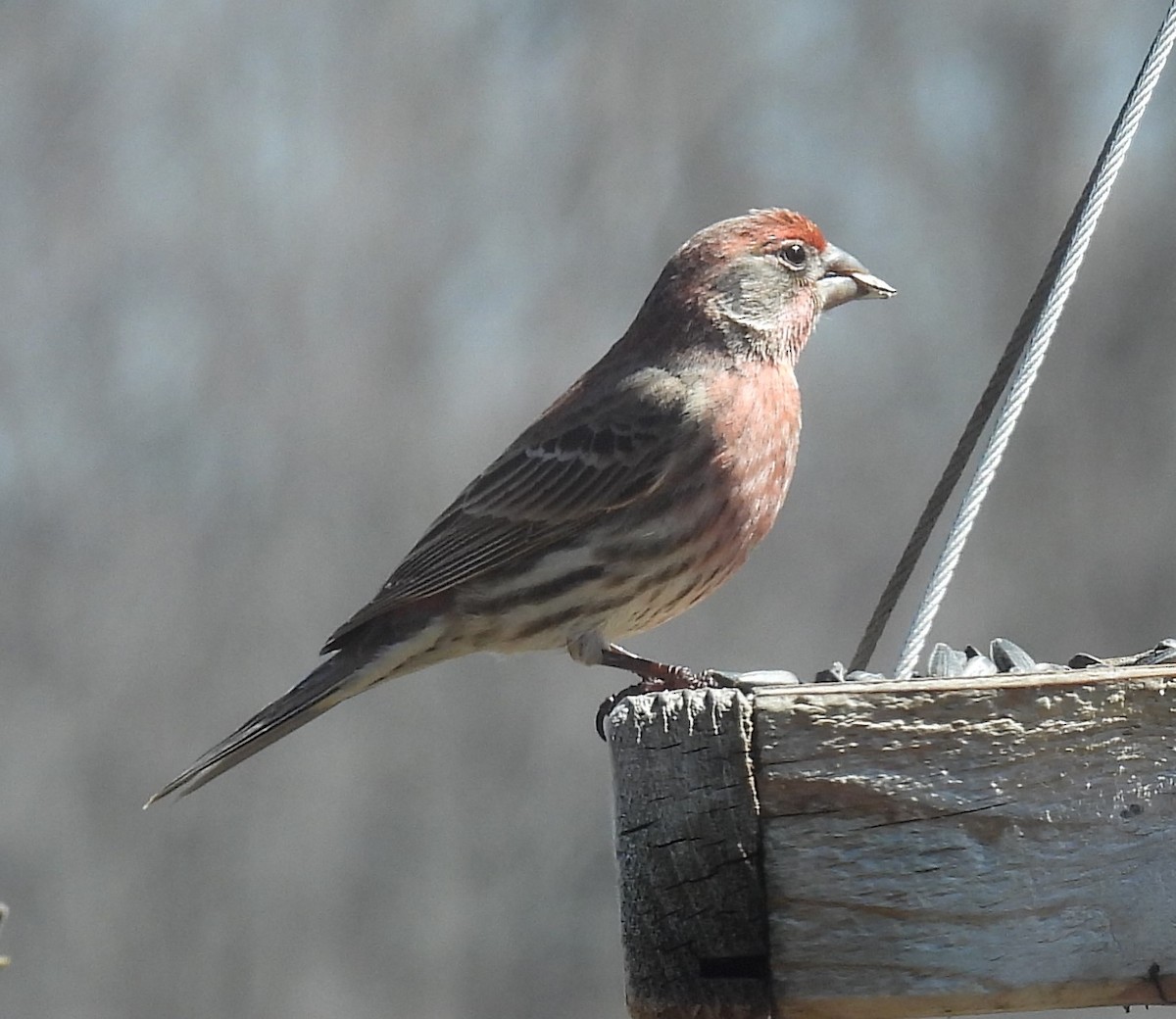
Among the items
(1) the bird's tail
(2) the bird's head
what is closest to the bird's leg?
(1) the bird's tail

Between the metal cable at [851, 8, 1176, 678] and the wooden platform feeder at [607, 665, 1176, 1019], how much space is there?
46 cm

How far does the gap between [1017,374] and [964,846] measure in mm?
1094

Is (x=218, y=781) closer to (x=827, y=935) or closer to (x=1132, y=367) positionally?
(x=1132, y=367)

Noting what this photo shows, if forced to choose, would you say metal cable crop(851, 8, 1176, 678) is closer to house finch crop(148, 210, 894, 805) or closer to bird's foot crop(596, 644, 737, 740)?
bird's foot crop(596, 644, 737, 740)

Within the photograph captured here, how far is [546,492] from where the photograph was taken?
5.78 m

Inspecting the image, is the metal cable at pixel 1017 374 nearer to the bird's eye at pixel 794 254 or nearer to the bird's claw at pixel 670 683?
the bird's claw at pixel 670 683

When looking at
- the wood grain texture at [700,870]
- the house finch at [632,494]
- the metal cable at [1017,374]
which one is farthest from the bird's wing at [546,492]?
the wood grain texture at [700,870]

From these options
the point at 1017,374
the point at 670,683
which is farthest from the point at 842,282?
the point at 1017,374

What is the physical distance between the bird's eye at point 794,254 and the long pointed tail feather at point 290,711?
1695 mm

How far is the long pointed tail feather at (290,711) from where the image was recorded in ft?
17.4

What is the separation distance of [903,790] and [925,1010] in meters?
0.33

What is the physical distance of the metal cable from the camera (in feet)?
11.7

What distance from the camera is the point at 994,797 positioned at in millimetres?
2955

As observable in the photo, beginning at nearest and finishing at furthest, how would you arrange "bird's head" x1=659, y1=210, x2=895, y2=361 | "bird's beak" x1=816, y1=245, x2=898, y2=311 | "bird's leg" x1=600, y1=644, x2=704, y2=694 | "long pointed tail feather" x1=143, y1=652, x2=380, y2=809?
1. "bird's leg" x1=600, y1=644, x2=704, y2=694
2. "long pointed tail feather" x1=143, y1=652, x2=380, y2=809
3. "bird's head" x1=659, y1=210, x2=895, y2=361
4. "bird's beak" x1=816, y1=245, x2=898, y2=311
